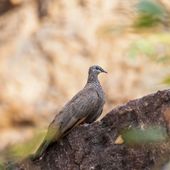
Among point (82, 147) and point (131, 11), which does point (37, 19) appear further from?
point (131, 11)

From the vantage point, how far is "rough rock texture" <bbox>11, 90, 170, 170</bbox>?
16.5ft

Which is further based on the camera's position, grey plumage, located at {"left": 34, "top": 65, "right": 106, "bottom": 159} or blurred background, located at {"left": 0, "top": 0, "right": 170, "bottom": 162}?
blurred background, located at {"left": 0, "top": 0, "right": 170, "bottom": 162}

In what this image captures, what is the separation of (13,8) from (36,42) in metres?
0.98

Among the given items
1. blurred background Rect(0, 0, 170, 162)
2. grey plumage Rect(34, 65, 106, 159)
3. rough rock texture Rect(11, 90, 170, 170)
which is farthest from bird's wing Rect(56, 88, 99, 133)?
blurred background Rect(0, 0, 170, 162)

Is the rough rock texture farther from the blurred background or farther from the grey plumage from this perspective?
the blurred background

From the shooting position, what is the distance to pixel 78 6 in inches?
507

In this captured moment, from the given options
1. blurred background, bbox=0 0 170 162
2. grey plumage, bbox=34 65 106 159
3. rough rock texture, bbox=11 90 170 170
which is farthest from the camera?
blurred background, bbox=0 0 170 162

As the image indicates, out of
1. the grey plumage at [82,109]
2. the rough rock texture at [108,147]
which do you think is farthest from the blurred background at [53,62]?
the rough rock texture at [108,147]

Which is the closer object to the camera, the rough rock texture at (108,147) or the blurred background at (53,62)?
the rough rock texture at (108,147)

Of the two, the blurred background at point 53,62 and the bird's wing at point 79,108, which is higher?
the bird's wing at point 79,108

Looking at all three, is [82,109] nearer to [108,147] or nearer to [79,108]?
[79,108]

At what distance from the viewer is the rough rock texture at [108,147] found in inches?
198

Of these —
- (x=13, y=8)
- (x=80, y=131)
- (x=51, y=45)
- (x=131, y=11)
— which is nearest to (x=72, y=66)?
(x=51, y=45)

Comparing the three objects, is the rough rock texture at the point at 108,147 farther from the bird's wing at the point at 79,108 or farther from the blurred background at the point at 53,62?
the blurred background at the point at 53,62
